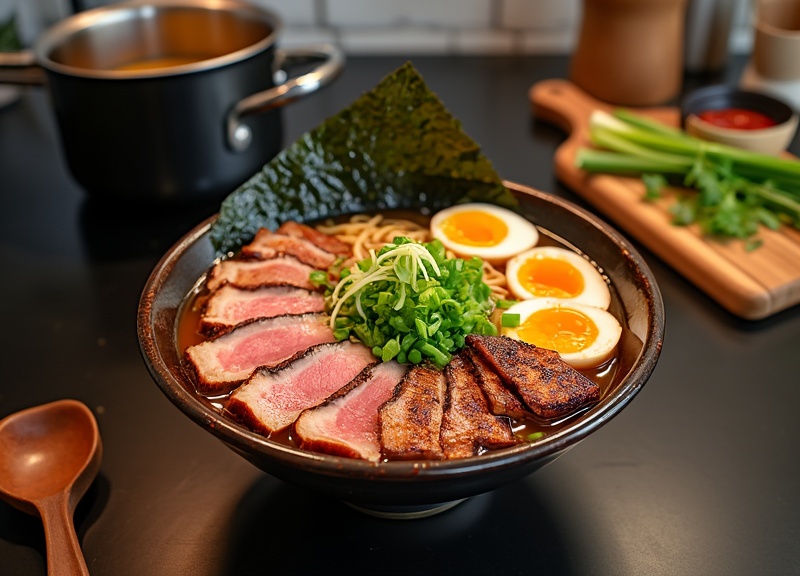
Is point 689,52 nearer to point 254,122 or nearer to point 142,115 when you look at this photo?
point 254,122

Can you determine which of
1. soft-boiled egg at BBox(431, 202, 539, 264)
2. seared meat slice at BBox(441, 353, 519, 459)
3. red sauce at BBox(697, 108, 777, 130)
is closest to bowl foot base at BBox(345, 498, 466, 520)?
seared meat slice at BBox(441, 353, 519, 459)

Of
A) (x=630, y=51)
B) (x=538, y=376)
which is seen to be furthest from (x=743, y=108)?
(x=538, y=376)

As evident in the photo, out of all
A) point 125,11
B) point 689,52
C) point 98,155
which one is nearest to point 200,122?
point 98,155

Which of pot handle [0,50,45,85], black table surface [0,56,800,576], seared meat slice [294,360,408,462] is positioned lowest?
black table surface [0,56,800,576]

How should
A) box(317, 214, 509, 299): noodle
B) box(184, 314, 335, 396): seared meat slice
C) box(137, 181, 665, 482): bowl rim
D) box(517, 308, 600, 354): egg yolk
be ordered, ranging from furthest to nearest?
box(317, 214, 509, 299): noodle, box(517, 308, 600, 354): egg yolk, box(184, 314, 335, 396): seared meat slice, box(137, 181, 665, 482): bowl rim

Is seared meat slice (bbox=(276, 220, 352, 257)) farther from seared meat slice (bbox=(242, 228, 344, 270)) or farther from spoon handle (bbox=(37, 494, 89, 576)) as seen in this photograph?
spoon handle (bbox=(37, 494, 89, 576))

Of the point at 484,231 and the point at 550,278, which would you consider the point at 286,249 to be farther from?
the point at 550,278

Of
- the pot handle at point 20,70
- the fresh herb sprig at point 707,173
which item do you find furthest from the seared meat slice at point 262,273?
the fresh herb sprig at point 707,173

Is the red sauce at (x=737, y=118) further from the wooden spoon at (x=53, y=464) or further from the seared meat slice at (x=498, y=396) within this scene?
the wooden spoon at (x=53, y=464)
